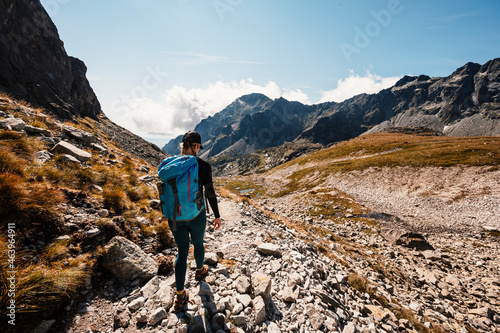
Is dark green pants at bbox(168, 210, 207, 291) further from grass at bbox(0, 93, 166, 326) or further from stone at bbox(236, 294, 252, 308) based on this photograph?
grass at bbox(0, 93, 166, 326)

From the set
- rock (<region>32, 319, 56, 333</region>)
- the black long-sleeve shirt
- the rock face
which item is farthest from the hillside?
the rock face

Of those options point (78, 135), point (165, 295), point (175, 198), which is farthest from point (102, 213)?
point (78, 135)

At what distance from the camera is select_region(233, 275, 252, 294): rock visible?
572 centimetres

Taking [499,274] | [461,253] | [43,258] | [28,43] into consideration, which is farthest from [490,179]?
[28,43]

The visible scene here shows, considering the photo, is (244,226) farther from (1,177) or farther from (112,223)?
(1,177)

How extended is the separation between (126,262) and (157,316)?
196 centimetres

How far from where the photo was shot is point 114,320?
14.2 feet

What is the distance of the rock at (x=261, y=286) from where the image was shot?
5.61 metres

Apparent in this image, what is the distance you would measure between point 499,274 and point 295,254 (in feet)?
65.6

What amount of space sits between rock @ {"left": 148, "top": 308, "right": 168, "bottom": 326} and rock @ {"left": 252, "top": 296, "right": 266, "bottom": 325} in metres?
2.25

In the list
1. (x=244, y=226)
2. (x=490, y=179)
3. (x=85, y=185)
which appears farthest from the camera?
(x=490, y=179)

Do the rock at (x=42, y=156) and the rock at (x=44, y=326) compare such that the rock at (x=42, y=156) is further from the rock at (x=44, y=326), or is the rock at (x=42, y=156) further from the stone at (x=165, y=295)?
the stone at (x=165, y=295)

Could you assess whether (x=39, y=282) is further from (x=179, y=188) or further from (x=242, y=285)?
(x=242, y=285)

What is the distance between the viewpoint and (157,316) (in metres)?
4.38
